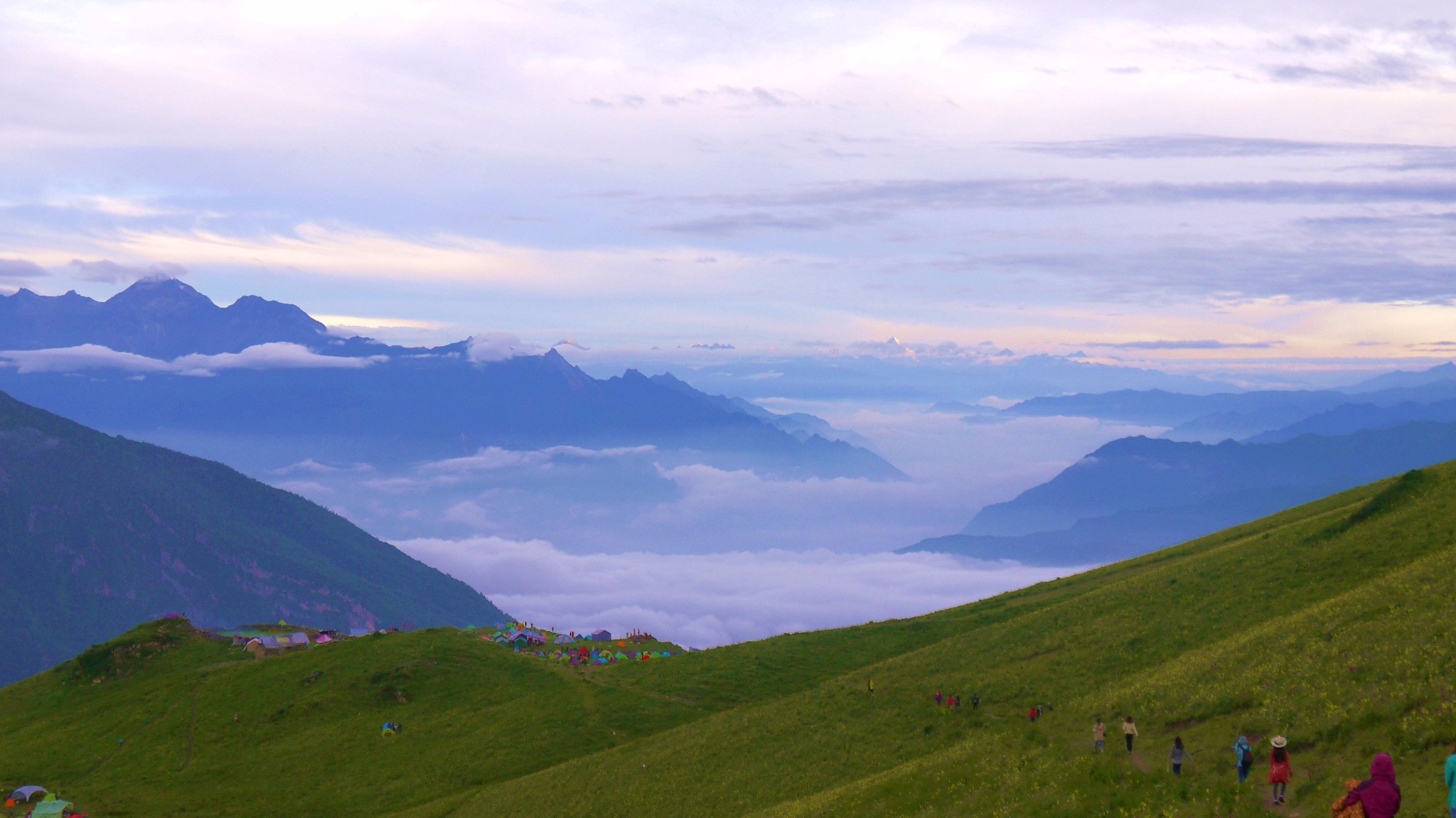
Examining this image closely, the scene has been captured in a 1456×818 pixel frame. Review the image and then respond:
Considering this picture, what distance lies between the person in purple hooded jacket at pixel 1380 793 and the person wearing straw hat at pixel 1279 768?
462cm

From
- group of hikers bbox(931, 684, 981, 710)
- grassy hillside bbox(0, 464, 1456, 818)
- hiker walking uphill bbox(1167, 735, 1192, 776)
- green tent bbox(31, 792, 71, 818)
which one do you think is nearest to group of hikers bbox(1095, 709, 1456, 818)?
grassy hillside bbox(0, 464, 1456, 818)

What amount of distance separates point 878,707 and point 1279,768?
37.4 m

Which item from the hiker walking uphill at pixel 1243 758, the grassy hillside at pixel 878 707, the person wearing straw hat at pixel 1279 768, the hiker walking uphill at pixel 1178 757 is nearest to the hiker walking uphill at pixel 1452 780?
the grassy hillside at pixel 878 707

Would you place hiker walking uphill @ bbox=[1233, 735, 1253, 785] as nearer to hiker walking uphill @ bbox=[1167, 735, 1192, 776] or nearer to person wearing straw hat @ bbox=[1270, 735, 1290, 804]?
person wearing straw hat @ bbox=[1270, 735, 1290, 804]

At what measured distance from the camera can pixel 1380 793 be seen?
2064 centimetres

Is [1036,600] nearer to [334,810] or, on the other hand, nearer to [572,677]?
[572,677]

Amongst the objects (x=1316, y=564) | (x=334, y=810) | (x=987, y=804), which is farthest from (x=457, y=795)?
(x=1316, y=564)

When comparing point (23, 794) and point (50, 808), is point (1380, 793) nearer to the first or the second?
→ point (50, 808)

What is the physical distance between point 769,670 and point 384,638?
53709 millimetres

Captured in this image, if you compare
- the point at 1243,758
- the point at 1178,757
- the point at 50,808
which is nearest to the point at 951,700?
the point at 1178,757

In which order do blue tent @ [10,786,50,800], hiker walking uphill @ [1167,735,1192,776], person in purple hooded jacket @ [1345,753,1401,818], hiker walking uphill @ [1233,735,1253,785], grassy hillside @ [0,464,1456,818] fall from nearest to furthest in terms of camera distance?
person in purple hooded jacket @ [1345,753,1401,818] < hiker walking uphill @ [1233,735,1253,785] < hiker walking uphill @ [1167,735,1192,776] < grassy hillside @ [0,464,1456,818] < blue tent @ [10,786,50,800]

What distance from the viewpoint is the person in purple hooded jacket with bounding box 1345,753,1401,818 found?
2045 centimetres

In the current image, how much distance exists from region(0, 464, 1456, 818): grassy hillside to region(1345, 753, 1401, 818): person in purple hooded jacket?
3.36 meters

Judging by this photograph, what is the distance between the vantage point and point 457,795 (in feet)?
222
